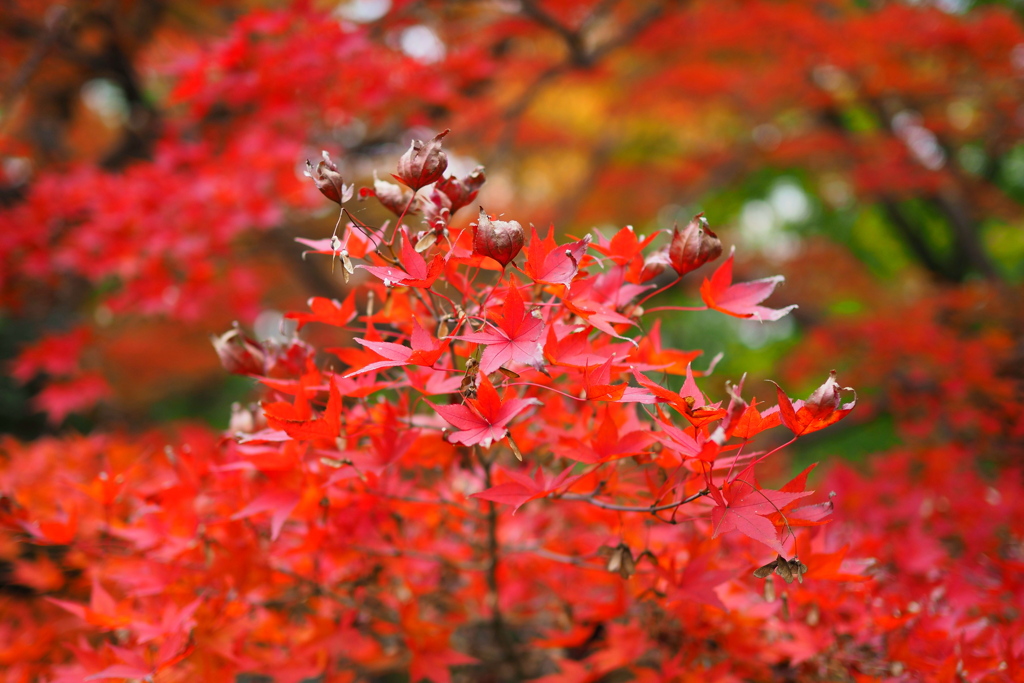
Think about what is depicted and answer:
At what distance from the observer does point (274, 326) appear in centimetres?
707

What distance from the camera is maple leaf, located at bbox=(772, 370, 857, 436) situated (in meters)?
0.82

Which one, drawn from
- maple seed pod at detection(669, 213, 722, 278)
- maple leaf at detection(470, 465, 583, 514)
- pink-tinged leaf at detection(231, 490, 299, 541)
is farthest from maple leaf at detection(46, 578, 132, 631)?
maple seed pod at detection(669, 213, 722, 278)

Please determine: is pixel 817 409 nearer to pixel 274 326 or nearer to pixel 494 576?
pixel 494 576

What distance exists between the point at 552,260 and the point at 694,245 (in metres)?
0.27

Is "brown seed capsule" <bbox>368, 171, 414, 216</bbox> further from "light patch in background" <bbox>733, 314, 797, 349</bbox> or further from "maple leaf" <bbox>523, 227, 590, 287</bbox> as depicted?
"light patch in background" <bbox>733, 314, 797, 349</bbox>

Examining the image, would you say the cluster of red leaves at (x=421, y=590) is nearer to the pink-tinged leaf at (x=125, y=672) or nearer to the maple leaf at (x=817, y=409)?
the pink-tinged leaf at (x=125, y=672)

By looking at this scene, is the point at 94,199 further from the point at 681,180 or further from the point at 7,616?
the point at 681,180

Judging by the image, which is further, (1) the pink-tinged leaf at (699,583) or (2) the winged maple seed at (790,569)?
(1) the pink-tinged leaf at (699,583)

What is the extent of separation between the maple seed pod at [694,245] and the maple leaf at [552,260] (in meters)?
0.21

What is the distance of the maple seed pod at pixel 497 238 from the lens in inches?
35.0

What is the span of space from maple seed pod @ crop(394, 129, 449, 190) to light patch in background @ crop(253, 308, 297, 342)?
33 centimetres

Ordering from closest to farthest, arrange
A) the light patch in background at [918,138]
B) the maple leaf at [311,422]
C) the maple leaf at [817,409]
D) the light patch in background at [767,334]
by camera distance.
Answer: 1. the maple leaf at [817,409]
2. the maple leaf at [311,422]
3. the light patch in background at [918,138]
4. the light patch in background at [767,334]

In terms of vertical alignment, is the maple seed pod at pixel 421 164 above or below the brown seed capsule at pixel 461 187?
above

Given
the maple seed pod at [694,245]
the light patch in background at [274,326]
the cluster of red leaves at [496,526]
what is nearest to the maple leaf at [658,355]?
the cluster of red leaves at [496,526]
